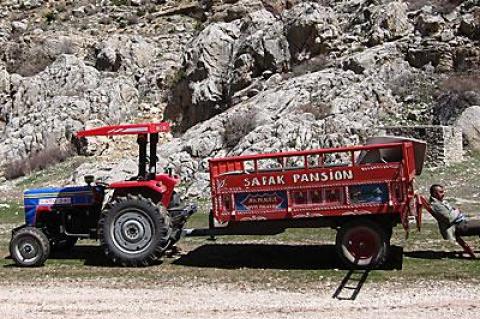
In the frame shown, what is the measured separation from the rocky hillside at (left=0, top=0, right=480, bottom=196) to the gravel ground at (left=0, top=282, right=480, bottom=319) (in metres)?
13.3

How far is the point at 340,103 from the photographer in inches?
1046

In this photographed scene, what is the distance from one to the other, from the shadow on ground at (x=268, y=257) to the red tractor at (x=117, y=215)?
2.83 ft

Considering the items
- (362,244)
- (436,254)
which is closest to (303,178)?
(362,244)

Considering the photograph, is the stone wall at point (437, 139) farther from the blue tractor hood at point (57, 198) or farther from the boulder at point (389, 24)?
the blue tractor hood at point (57, 198)

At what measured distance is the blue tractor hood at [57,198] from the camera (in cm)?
1109

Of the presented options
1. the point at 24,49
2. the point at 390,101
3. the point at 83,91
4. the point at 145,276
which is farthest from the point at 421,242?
the point at 24,49

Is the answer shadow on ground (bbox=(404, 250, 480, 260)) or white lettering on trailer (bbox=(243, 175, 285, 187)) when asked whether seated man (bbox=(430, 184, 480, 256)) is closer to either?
shadow on ground (bbox=(404, 250, 480, 260))

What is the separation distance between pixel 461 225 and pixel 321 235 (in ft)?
12.5

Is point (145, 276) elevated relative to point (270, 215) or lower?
lower

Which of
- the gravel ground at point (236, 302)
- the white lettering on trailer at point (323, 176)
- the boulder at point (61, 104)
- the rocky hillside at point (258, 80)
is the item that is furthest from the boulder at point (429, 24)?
the gravel ground at point (236, 302)

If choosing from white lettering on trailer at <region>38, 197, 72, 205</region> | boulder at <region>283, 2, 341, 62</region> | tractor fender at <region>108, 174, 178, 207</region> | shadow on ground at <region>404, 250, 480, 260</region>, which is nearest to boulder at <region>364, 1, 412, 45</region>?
boulder at <region>283, 2, 341, 62</region>

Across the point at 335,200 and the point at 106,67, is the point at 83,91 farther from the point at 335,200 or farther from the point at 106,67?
the point at 335,200

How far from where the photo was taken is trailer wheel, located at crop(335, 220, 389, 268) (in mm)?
9453

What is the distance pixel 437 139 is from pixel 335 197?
52.5ft
